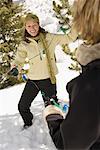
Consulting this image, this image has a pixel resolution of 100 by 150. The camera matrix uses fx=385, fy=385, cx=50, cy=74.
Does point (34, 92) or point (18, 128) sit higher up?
point (34, 92)

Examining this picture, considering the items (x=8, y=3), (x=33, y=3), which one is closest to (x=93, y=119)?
(x=8, y=3)

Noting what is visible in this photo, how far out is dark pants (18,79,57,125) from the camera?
203 inches

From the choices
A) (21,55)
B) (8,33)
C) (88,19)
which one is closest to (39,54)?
(21,55)

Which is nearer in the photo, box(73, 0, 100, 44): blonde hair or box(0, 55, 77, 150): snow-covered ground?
box(73, 0, 100, 44): blonde hair

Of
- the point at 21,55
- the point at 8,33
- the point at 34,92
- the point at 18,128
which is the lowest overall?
the point at 18,128

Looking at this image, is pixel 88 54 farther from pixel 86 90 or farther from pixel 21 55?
pixel 21 55

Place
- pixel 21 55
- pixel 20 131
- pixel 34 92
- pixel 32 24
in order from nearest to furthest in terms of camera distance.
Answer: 1. pixel 32 24
2. pixel 21 55
3. pixel 34 92
4. pixel 20 131

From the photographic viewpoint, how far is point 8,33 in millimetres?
10359

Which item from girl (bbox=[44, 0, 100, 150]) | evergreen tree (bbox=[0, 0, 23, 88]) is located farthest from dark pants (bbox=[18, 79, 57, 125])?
evergreen tree (bbox=[0, 0, 23, 88])

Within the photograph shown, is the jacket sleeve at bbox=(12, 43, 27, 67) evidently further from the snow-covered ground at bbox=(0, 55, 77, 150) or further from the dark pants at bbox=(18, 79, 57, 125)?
the snow-covered ground at bbox=(0, 55, 77, 150)

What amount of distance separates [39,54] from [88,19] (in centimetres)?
353

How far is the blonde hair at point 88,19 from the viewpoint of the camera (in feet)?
4.82

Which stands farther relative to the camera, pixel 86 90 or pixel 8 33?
pixel 8 33

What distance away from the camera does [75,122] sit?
1.42 m
